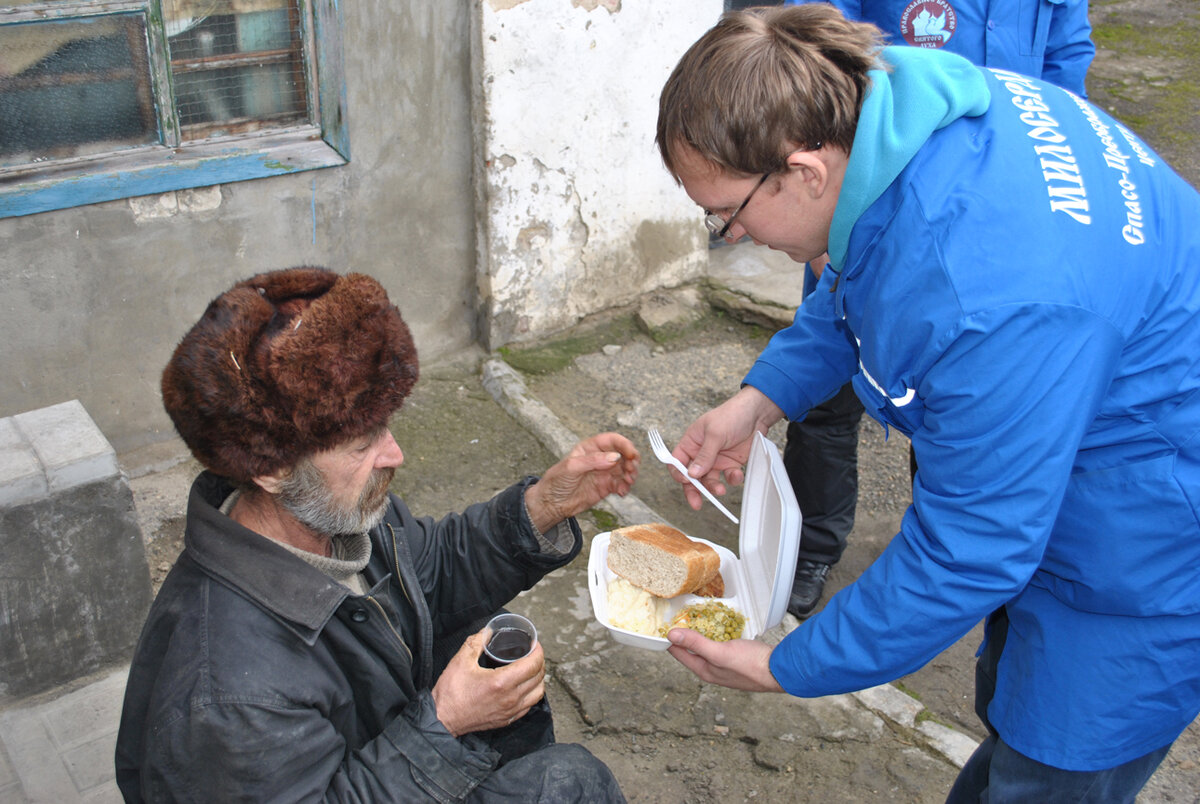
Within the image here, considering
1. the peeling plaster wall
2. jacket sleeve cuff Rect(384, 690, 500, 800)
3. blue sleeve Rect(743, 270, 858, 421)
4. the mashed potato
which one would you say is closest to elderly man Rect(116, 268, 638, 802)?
jacket sleeve cuff Rect(384, 690, 500, 800)

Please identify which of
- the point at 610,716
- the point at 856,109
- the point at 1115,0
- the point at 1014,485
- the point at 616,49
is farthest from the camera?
the point at 1115,0

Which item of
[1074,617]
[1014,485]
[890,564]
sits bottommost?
[1074,617]

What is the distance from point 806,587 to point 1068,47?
Result: 224 centimetres

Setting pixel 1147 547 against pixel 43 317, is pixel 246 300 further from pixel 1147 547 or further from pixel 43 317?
pixel 43 317

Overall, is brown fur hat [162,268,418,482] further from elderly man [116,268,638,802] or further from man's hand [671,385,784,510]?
man's hand [671,385,784,510]

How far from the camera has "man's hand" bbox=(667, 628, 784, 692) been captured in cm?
214

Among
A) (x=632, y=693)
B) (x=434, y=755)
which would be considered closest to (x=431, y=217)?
(x=632, y=693)

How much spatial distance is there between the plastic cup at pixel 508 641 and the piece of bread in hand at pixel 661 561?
675mm

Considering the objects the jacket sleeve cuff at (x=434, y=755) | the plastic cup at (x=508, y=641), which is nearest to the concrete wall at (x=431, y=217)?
the plastic cup at (x=508, y=641)

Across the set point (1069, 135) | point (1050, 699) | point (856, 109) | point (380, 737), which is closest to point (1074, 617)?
point (1050, 699)

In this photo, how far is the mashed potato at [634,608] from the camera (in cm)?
280

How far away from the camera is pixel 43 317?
4.04 meters

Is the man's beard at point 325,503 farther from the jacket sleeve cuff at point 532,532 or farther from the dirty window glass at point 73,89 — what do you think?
the dirty window glass at point 73,89

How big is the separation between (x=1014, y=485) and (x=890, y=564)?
31 centimetres
